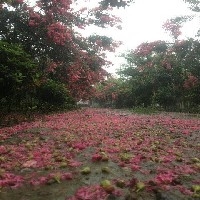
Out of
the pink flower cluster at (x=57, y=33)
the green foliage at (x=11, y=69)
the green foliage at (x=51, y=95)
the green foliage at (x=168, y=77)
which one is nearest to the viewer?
the green foliage at (x=11, y=69)

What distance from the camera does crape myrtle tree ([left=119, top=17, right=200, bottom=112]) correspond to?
20.5 meters

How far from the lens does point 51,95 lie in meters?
16.5

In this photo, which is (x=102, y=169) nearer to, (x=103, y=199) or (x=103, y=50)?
(x=103, y=199)

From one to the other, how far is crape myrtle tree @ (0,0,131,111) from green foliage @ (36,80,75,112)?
0.17ft

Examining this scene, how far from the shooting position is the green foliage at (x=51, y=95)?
15828 mm

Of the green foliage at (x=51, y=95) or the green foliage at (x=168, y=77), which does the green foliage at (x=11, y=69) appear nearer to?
the green foliage at (x=51, y=95)

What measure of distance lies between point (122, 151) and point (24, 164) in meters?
1.96

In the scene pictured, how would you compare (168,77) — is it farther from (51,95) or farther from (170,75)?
(51,95)

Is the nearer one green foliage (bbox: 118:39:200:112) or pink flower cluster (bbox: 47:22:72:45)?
pink flower cluster (bbox: 47:22:72:45)

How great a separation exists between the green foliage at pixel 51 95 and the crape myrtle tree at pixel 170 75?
7746mm

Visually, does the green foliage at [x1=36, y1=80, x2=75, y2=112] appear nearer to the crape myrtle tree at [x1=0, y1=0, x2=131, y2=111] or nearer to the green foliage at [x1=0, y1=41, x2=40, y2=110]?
the crape myrtle tree at [x1=0, y1=0, x2=131, y2=111]

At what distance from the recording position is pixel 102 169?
459 centimetres

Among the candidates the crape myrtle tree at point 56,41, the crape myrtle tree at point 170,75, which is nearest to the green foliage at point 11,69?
the crape myrtle tree at point 56,41

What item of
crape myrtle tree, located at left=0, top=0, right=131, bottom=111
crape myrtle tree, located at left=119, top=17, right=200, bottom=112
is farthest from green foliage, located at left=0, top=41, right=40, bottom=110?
crape myrtle tree, located at left=119, top=17, right=200, bottom=112
